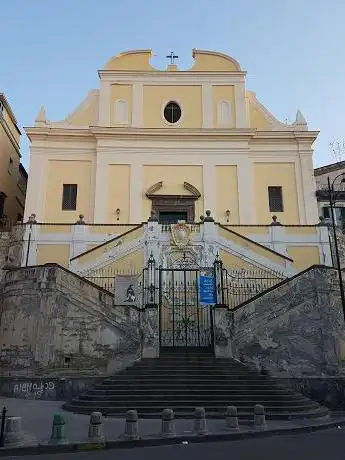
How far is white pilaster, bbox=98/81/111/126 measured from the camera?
2972 centimetres

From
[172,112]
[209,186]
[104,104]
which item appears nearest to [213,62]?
[172,112]

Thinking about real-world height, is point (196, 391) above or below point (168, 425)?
above

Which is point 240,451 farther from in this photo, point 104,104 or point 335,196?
point 335,196

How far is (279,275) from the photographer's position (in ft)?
68.8

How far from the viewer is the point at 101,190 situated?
91.0ft


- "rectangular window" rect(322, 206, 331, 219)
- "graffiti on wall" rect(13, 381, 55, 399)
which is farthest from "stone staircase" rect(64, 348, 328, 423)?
"rectangular window" rect(322, 206, 331, 219)

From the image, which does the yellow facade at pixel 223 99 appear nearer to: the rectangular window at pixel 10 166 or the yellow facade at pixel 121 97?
the yellow facade at pixel 121 97

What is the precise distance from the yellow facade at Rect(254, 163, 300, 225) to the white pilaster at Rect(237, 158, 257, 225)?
46cm

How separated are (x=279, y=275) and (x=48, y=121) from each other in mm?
17724

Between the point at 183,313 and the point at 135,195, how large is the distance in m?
11.2

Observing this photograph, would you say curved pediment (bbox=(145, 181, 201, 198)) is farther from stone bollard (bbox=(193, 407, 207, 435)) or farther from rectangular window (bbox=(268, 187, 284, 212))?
stone bollard (bbox=(193, 407, 207, 435))

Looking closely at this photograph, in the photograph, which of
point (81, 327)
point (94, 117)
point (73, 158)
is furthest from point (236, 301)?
point (94, 117)

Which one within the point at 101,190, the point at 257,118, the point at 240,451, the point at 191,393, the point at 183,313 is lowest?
the point at 240,451

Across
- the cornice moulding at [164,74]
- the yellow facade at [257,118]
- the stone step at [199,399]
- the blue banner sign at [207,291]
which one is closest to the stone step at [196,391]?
the stone step at [199,399]
